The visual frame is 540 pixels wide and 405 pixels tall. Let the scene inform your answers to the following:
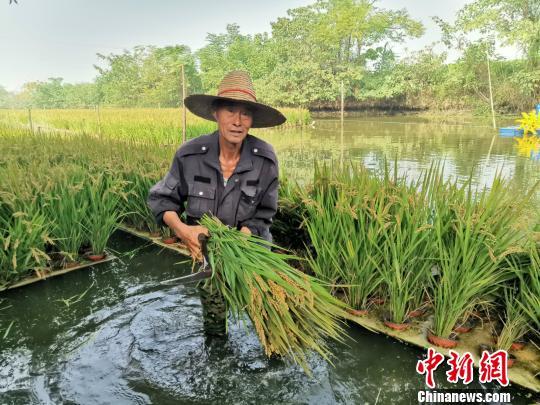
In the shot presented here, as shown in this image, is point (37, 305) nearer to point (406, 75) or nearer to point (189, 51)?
point (406, 75)

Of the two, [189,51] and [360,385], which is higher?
[189,51]

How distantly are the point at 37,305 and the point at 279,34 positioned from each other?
123 ft

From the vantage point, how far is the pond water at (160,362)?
204 centimetres

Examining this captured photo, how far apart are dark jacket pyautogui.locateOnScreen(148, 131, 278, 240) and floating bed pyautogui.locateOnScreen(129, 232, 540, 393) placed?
1.10m

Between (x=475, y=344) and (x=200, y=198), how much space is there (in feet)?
6.40

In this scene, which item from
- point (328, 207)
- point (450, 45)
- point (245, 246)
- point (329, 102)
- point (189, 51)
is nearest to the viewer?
point (245, 246)

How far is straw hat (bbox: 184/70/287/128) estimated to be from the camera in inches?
80.6

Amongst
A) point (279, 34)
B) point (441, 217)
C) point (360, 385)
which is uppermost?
point (279, 34)

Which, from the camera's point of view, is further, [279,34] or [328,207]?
[279,34]

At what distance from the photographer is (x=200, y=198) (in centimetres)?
221

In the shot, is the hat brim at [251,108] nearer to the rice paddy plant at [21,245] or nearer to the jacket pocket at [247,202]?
the jacket pocket at [247,202]

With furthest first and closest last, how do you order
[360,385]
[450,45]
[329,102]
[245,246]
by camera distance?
[329,102], [450,45], [360,385], [245,246]

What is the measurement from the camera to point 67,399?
199 centimetres

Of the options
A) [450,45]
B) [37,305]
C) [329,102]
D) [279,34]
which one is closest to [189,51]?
[279,34]
